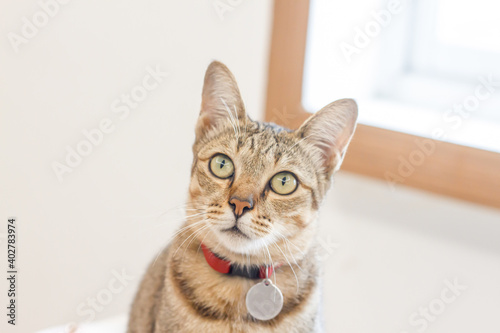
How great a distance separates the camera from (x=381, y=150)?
123 centimetres

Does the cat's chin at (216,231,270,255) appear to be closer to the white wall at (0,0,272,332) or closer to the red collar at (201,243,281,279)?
the red collar at (201,243,281,279)

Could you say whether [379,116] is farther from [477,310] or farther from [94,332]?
[94,332]

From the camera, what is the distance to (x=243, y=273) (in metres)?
0.89

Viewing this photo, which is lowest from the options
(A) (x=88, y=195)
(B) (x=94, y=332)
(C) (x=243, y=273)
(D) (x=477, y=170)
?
(B) (x=94, y=332)

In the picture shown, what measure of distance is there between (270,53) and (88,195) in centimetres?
66

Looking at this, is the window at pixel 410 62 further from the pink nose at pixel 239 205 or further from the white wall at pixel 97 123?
the pink nose at pixel 239 205

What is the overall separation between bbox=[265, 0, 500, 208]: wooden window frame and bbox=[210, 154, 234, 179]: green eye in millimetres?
486

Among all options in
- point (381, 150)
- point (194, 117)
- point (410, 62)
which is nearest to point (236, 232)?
point (381, 150)

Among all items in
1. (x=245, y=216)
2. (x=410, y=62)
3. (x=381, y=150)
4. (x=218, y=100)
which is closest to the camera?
(x=245, y=216)

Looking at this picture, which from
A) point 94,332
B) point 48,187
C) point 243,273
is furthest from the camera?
point 48,187

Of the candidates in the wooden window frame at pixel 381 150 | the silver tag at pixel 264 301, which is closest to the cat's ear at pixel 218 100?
the silver tag at pixel 264 301

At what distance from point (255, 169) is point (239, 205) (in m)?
0.07

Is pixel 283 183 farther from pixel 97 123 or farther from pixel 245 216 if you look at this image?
pixel 97 123

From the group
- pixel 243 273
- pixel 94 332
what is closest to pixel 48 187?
pixel 94 332
